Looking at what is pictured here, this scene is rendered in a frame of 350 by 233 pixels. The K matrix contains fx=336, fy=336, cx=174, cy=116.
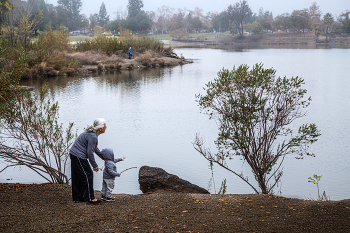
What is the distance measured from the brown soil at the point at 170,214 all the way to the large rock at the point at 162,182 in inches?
64.4

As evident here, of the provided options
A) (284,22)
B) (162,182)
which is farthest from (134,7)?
(162,182)

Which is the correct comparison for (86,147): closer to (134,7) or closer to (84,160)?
(84,160)

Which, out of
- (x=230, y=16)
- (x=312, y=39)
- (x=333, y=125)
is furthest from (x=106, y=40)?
(x=230, y=16)

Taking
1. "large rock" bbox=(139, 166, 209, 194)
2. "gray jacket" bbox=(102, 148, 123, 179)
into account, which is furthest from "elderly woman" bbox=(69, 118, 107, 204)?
"large rock" bbox=(139, 166, 209, 194)

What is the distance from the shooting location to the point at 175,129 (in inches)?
591

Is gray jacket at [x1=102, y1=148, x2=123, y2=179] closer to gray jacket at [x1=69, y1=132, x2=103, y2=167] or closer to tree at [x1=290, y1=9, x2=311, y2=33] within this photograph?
gray jacket at [x1=69, y1=132, x2=103, y2=167]

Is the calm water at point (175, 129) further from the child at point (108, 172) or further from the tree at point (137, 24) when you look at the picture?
the tree at point (137, 24)

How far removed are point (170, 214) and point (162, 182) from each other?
292cm

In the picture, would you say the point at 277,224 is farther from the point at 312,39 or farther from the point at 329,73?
the point at 312,39

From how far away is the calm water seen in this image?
32.3ft

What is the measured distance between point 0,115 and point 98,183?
3442mm

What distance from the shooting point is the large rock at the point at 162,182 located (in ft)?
26.7

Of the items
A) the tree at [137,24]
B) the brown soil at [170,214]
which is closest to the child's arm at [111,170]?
the brown soil at [170,214]

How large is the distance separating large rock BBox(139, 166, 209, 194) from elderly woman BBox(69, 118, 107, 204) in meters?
2.42
